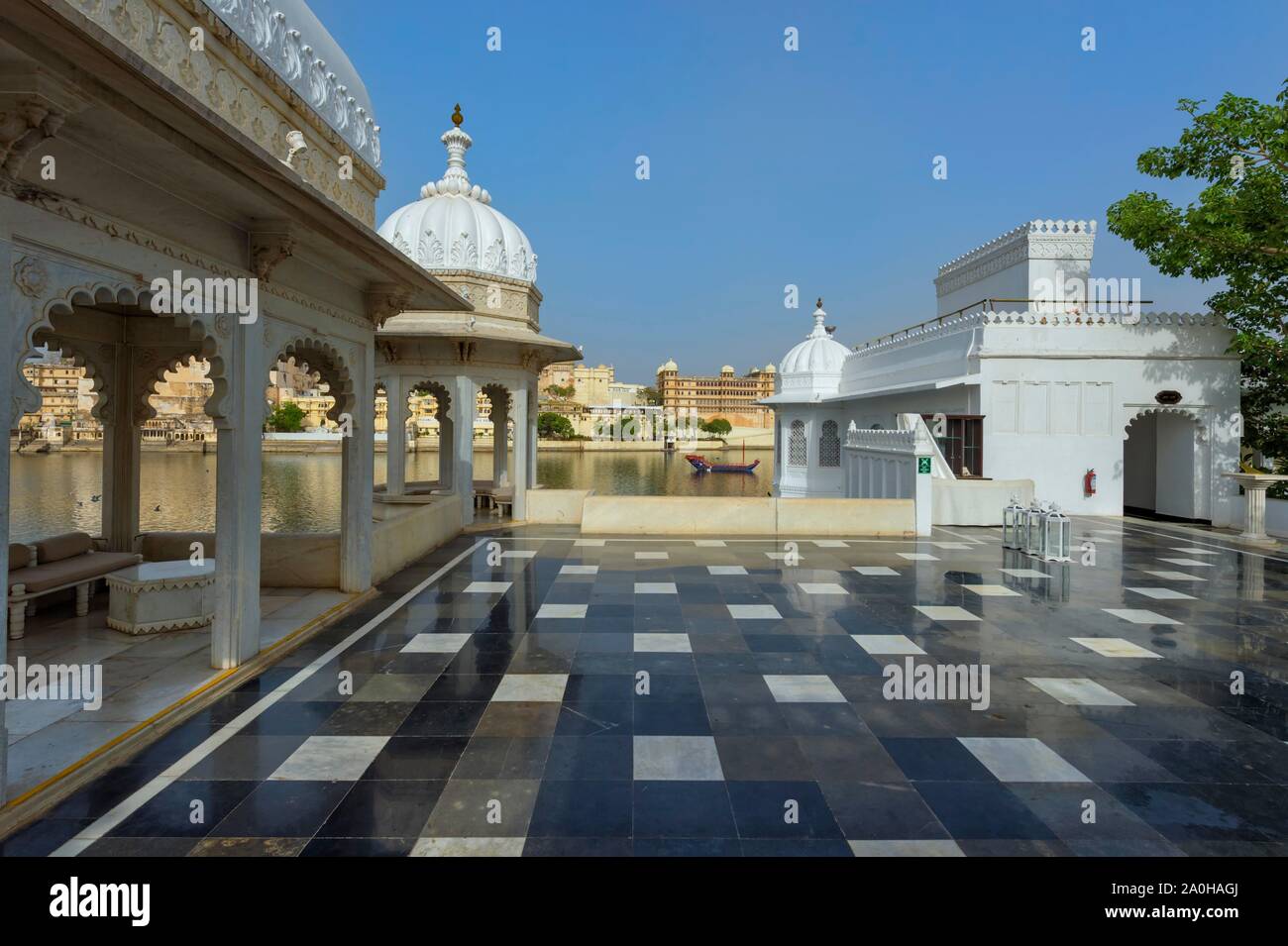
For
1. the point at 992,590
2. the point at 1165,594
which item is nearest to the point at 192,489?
the point at 992,590

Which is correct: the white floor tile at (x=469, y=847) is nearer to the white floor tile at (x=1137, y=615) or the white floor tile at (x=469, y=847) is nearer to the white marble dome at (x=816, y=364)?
the white floor tile at (x=1137, y=615)

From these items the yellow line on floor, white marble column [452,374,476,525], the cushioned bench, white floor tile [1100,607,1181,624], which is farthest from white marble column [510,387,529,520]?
white floor tile [1100,607,1181,624]

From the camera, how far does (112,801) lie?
4168mm

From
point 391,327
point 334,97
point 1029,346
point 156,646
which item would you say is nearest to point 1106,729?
point 156,646

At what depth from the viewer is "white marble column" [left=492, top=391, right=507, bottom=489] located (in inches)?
899

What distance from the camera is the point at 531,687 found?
6168 mm

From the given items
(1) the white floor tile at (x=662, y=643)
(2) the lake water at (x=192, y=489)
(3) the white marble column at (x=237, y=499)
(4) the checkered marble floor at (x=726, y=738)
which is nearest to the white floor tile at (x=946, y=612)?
(4) the checkered marble floor at (x=726, y=738)

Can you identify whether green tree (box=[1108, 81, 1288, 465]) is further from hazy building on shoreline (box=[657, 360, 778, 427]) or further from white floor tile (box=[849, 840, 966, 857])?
hazy building on shoreline (box=[657, 360, 778, 427])

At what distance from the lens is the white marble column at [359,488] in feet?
30.2

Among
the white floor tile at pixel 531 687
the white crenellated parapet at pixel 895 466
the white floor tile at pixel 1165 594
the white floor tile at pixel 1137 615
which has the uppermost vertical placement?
the white crenellated parapet at pixel 895 466

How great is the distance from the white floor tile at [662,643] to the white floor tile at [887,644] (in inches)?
73.7

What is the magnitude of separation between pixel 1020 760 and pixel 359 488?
8.03 metres
